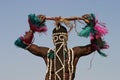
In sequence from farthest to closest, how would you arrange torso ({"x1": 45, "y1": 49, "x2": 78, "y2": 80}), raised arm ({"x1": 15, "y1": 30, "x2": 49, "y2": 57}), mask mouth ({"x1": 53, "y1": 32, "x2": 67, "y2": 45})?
raised arm ({"x1": 15, "y1": 30, "x2": 49, "y2": 57})
mask mouth ({"x1": 53, "y1": 32, "x2": 67, "y2": 45})
torso ({"x1": 45, "y1": 49, "x2": 78, "y2": 80})

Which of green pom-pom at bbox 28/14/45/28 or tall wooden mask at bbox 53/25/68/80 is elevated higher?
green pom-pom at bbox 28/14/45/28

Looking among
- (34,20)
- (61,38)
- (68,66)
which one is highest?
(34,20)

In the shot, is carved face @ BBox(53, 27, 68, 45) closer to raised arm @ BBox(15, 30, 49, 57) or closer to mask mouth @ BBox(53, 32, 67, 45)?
mask mouth @ BBox(53, 32, 67, 45)

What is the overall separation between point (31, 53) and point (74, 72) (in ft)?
3.43

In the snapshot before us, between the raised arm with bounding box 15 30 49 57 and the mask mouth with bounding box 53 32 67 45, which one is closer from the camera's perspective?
the mask mouth with bounding box 53 32 67 45

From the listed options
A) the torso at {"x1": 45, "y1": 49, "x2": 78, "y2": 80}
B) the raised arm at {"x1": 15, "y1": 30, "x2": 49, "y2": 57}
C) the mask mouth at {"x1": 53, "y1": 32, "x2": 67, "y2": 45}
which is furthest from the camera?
the raised arm at {"x1": 15, "y1": 30, "x2": 49, "y2": 57}

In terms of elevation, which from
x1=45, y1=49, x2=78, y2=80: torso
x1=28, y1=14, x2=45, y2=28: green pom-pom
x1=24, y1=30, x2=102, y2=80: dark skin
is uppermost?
x1=28, y1=14, x2=45, y2=28: green pom-pom

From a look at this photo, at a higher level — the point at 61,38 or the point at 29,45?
the point at 61,38

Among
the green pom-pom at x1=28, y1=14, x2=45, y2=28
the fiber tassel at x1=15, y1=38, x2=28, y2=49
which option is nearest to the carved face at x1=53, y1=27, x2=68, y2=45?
the green pom-pom at x1=28, y1=14, x2=45, y2=28

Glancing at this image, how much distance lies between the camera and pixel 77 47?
11.0 meters

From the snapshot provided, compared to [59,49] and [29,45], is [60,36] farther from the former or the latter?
[29,45]

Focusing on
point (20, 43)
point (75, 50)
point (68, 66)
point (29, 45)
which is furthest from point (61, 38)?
point (20, 43)

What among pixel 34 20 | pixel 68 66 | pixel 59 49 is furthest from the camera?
pixel 34 20

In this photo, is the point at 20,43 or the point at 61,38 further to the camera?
the point at 20,43
